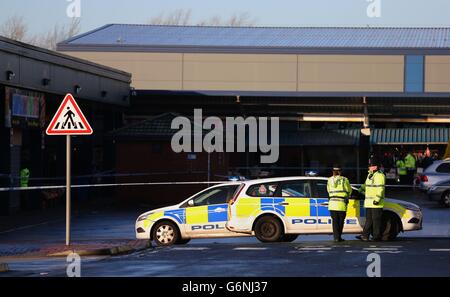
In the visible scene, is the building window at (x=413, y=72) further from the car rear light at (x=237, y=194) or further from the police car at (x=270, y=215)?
the car rear light at (x=237, y=194)

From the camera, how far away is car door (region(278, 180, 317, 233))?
21.2 meters

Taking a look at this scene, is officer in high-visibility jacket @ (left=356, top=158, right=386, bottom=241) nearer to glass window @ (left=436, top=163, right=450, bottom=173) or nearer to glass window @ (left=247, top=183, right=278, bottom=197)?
glass window @ (left=247, top=183, right=278, bottom=197)

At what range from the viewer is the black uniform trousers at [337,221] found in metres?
20.6

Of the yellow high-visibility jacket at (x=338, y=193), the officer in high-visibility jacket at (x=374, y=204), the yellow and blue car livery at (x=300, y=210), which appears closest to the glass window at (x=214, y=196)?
the yellow and blue car livery at (x=300, y=210)

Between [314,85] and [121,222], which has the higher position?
[314,85]

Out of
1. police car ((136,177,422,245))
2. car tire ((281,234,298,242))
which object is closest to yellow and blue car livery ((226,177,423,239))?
police car ((136,177,422,245))

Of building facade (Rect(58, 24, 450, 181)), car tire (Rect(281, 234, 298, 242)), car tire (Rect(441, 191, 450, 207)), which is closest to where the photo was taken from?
car tire (Rect(281, 234, 298, 242))

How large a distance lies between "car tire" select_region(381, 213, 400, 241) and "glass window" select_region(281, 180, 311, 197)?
171cm

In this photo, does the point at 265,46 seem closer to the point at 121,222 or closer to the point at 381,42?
the point at 381,42

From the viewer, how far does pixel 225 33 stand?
2507 inches

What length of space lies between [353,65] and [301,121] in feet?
15.3

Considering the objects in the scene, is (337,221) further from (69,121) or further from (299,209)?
(69,121)

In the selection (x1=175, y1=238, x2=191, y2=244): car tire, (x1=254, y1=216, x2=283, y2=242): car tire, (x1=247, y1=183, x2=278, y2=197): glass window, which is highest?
(x1=247, y1=183, x2=278, y2=197): glass window
